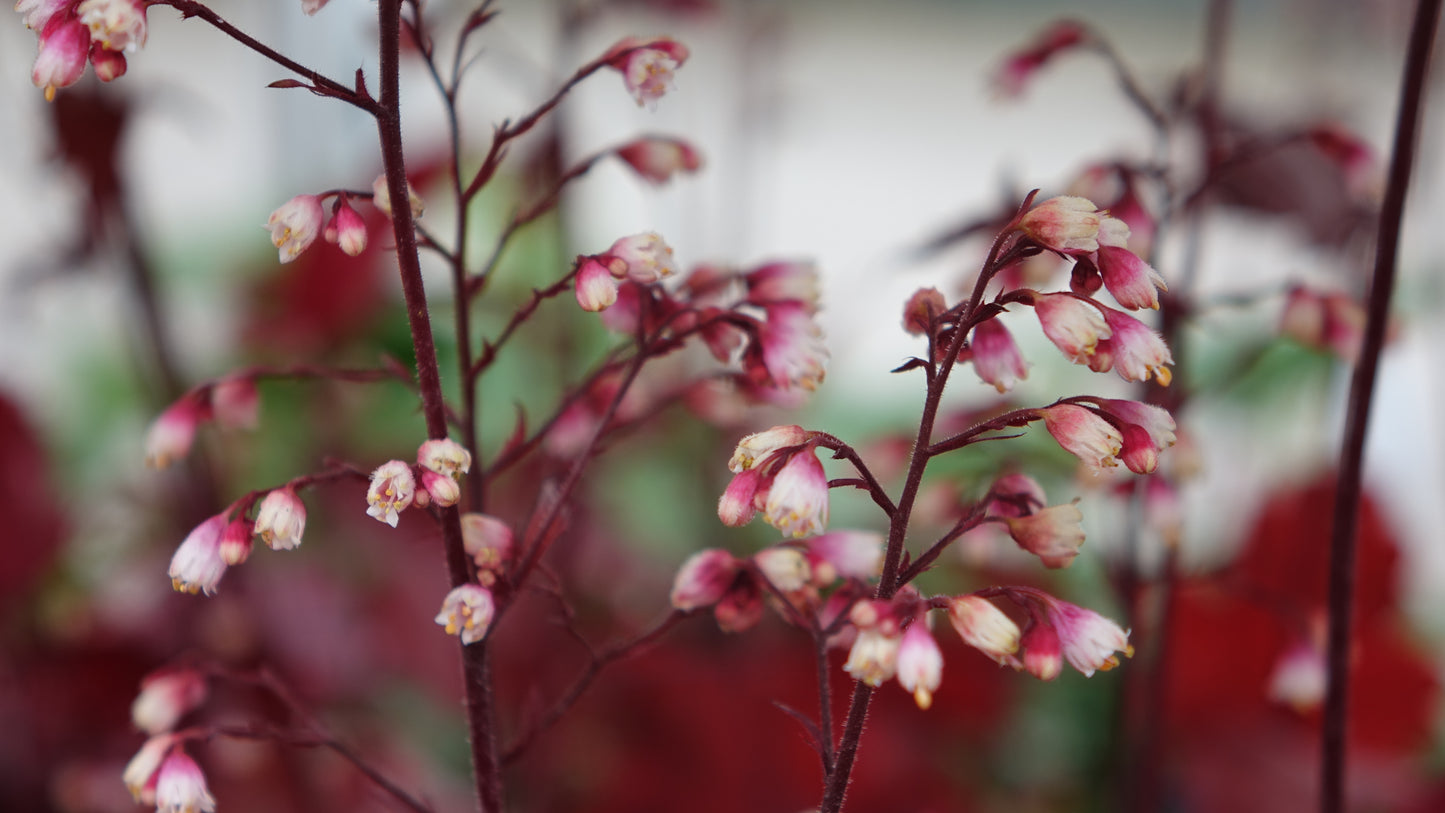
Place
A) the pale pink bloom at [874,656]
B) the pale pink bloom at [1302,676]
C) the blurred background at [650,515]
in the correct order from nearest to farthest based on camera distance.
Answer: the pale pink bloom at [874,656]
the pale pink bloom at [1302,676]
the blurred background at [650,515]

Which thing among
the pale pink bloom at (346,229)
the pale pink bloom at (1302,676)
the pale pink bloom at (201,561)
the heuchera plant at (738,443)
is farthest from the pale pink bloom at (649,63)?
the pale pink bloom at (1302,676)

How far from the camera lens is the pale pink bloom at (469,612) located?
362mm

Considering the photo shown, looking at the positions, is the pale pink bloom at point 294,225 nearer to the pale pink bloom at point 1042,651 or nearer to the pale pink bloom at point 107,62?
the pale pink bloom at point 107,62

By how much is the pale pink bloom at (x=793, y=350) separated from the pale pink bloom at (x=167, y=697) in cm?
27

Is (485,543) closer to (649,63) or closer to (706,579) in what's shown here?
(706,579)

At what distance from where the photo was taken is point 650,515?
1498 mm

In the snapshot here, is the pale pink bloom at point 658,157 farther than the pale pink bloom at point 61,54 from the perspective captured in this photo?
Yes

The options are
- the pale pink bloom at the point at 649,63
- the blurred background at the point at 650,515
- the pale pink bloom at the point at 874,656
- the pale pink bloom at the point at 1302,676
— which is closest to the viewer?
the pale pink bloom at the point at 874,656

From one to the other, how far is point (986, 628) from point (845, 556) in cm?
10

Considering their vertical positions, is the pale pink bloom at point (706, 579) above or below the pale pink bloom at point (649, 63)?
below

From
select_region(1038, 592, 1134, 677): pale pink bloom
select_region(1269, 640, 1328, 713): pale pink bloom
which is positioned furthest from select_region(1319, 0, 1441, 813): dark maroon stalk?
select_region(1038, 592, 1134, 677): pale pink bloom

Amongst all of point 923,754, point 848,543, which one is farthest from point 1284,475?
point 848,543

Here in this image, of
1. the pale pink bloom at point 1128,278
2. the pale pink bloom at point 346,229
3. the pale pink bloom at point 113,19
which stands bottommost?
the pale pink bloom at point 1128,278

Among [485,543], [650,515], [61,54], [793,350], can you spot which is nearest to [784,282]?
[793,350]
